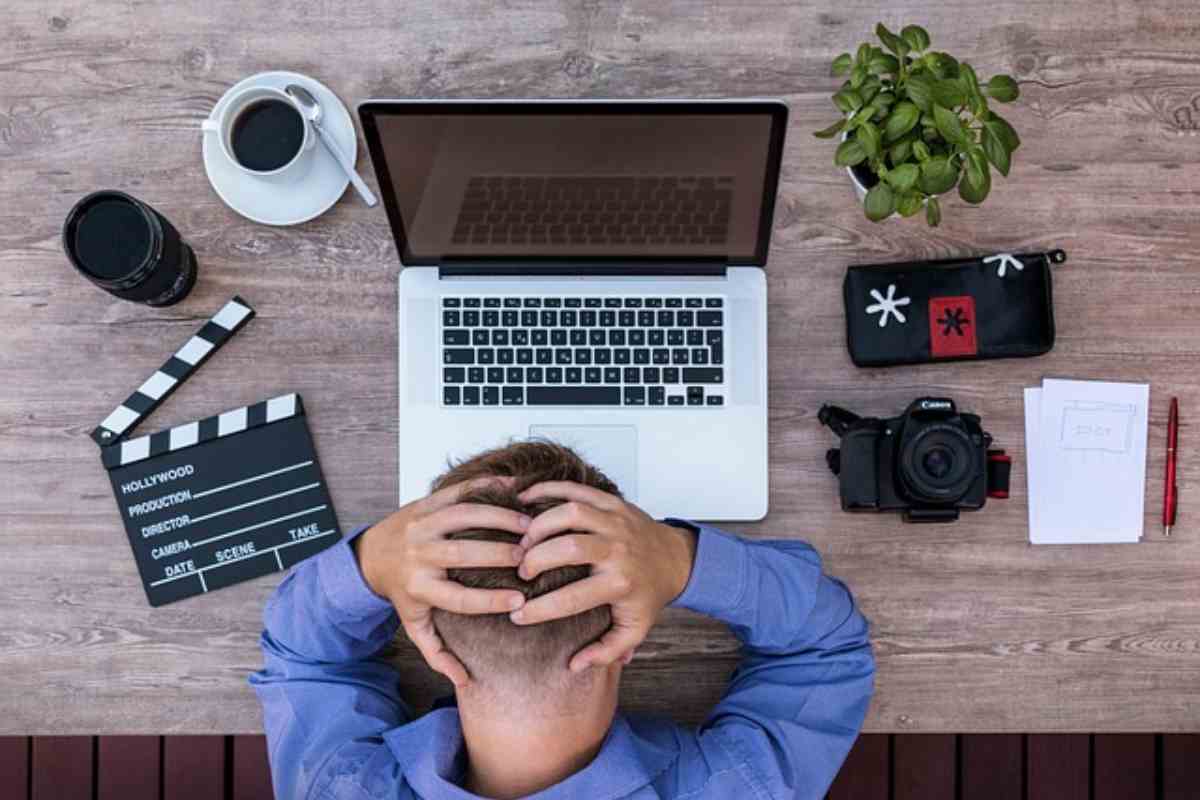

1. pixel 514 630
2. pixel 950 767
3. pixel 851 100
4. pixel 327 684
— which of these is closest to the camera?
pixel 514 630

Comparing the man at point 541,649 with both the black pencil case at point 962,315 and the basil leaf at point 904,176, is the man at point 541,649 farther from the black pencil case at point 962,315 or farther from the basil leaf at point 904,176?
the basil leaf at point 904,176

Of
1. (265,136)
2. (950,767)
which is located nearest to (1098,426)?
(950,767)

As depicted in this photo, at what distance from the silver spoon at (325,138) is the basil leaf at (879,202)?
19.5 inches

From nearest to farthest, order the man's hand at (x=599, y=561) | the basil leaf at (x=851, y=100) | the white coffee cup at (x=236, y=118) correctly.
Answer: the man's hand at (x=599, y=561), the basil leaf at (x=851, y=100), the white coffee cup at (x=236, y=118)

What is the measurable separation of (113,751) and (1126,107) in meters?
1.56

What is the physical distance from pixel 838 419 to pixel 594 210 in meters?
0.32

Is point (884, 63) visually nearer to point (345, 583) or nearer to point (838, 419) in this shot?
point (838, 419)

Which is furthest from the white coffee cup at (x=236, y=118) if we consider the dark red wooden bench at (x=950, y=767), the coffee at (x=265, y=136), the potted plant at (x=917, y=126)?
the dark red wooden bench at (x=950, y=767)

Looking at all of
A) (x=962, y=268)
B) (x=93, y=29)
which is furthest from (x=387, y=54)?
(x=962, y=268)

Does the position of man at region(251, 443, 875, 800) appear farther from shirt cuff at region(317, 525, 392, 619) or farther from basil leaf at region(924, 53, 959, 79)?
basil leaf at region(924, 53, 959, 79)

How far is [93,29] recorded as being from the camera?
1031 millimetres

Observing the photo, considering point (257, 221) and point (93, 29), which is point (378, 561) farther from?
point (93, 29)

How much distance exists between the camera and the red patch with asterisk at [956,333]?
3.26 feet

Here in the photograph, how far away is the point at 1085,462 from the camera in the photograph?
1005mm
